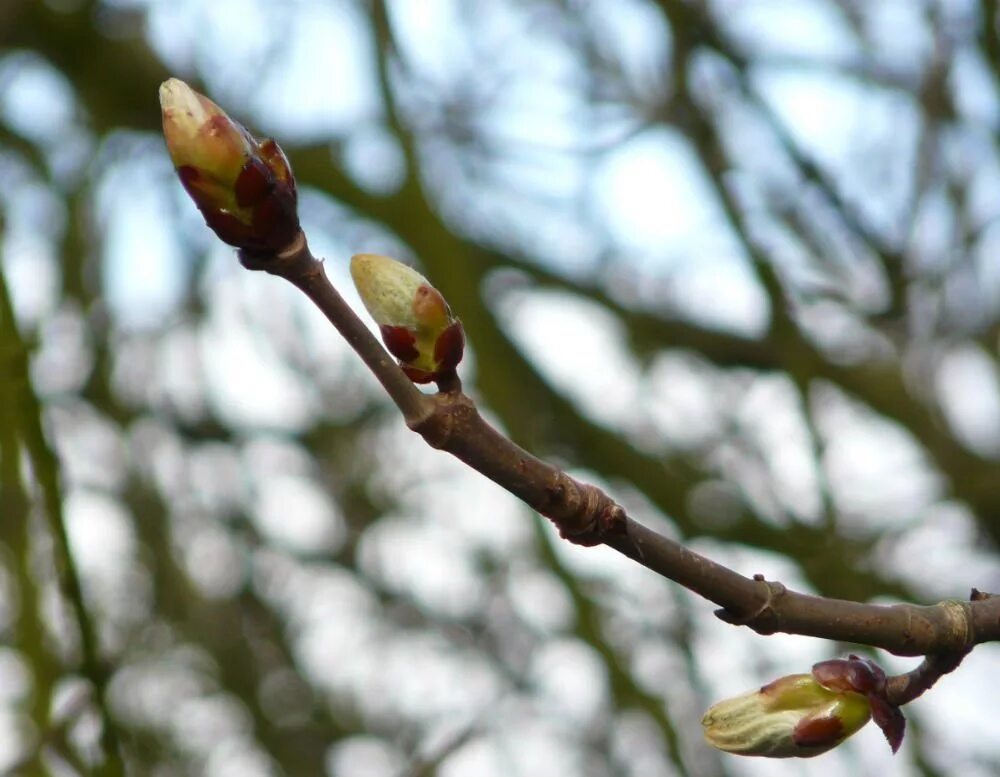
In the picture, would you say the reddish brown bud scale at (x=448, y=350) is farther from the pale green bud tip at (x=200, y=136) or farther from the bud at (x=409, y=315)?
the pale green bud tip at (x=200, y=136)

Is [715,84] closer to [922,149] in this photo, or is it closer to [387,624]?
[922,149]

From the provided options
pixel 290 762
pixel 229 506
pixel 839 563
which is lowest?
pixel 290 762

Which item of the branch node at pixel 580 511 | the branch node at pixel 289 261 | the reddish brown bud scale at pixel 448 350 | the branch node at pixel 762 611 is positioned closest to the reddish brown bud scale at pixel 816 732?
the branch node at pixel 762 611

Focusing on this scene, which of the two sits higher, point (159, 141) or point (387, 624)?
point (159, 141)

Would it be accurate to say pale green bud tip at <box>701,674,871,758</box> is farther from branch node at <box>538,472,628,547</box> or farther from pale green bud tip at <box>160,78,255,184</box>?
pale green bud tip at <box>160,78,255,184</box>

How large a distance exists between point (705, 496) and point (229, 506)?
1.79 m

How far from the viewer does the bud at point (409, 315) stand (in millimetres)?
906

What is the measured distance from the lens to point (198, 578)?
4336mm

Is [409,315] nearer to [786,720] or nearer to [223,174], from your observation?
[223,174]

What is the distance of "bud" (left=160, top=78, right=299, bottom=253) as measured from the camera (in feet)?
2.66

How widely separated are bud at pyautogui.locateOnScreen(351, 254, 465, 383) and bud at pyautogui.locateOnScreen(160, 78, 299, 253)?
95 millimetres

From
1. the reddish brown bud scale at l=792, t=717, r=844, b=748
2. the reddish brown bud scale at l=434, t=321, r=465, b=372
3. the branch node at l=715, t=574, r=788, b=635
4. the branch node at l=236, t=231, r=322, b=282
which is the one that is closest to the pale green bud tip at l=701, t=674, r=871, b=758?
the reddish brown bud scale at l=792, t=717, r=844, b=748

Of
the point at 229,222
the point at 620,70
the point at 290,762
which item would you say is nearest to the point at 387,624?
the point at 290,762

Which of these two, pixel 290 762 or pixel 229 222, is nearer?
pixel 229 222
